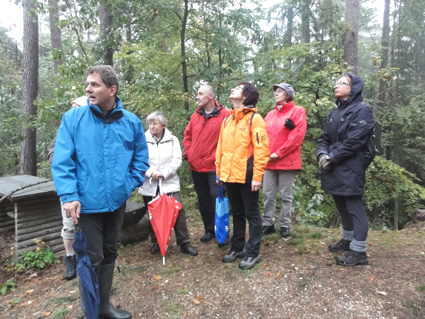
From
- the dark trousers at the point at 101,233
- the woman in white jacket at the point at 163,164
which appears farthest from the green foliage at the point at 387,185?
the dark trousers at the point at 101,233

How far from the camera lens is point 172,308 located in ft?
8.49

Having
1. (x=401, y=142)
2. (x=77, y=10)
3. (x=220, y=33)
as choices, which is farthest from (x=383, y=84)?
(x=77, y=10)

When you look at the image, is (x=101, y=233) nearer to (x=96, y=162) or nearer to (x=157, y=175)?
(x=96, y=162)

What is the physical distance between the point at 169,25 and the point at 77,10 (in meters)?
1.80

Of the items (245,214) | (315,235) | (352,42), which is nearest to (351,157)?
(245,214)

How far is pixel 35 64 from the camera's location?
7984 mm

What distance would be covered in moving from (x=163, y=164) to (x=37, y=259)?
211cm

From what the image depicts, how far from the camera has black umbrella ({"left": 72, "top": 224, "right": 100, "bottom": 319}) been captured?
2027 mm

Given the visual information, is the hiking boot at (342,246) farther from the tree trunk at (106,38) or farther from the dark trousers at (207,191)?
the tree trunk at (106,38)

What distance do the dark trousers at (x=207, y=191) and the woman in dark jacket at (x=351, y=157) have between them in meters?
1.40

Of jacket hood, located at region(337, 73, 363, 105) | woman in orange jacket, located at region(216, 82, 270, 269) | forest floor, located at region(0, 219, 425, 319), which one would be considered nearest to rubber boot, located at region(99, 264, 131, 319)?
forest floor, located at region(0, 219, 425, 319)

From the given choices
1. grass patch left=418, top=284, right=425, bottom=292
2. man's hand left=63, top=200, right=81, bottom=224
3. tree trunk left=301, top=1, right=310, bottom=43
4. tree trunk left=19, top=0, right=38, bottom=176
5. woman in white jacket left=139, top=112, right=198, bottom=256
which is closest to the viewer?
man's hand left=63, top=200, right=81, bottom=224

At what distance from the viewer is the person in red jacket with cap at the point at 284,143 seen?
3.71 m

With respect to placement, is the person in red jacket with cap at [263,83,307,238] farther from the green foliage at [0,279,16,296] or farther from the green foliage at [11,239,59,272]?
the green foliage at [0,279,16,296]
